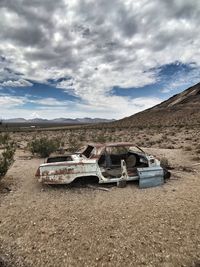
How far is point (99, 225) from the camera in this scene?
5.00 m

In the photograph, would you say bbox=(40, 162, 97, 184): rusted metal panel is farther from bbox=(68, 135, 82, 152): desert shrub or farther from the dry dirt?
bbox=(68, 135, 82, 152): desert shrub

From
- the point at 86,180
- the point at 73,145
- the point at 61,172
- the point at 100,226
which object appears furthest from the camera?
the point at 73,145

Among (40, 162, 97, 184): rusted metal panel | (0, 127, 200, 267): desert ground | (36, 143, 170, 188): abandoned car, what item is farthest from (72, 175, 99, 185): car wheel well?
(40, 162, 97, 184): rusted metal panel

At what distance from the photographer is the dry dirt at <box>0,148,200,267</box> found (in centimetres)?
396

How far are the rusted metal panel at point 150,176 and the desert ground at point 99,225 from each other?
23 cm

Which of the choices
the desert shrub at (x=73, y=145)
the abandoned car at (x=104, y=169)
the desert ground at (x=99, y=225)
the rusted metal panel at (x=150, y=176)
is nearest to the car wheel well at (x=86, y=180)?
the desert ground at (x=99, y=225)

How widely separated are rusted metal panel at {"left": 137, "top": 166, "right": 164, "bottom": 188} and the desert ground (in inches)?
9.1

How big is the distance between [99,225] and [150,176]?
287 centimetres

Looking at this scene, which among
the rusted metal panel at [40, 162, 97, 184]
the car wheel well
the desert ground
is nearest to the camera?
the desert ground

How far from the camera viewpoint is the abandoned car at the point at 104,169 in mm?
6734

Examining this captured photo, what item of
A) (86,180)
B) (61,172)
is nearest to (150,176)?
(86,180)

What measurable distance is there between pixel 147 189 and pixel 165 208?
4.48 ft

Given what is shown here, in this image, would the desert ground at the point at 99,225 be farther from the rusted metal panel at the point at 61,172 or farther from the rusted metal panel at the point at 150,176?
the rusted metal panel at the point at 61,172

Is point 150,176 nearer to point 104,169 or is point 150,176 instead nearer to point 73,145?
point 104,169
